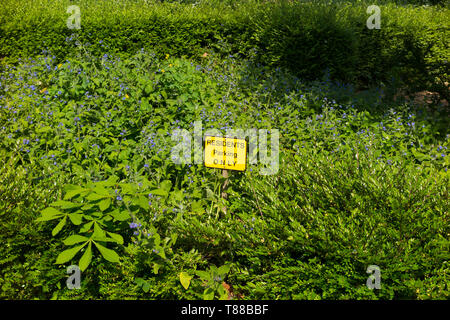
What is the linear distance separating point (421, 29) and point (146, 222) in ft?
21.0

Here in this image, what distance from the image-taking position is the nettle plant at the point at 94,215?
2131mm

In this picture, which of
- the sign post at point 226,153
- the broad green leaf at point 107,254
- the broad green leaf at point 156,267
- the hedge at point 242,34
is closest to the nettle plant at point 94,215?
the broad green leaf at point 107,254

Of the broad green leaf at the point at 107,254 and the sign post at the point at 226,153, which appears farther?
the sign post at the point at 226,153

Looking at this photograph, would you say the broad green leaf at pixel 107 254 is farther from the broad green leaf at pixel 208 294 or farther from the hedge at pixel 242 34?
the hedge at pixel 242 34

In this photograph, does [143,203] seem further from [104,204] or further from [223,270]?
[223,270]

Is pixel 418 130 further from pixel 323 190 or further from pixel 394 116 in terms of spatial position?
pixel 323 190

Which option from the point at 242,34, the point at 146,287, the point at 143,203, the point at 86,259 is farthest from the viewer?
the point at 242,34

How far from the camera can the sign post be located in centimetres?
258

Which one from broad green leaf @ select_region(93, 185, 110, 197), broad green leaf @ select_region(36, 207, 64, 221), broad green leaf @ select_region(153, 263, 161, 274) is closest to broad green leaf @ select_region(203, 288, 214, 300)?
broad green leaf @ select_region(153, 263, 161, 274)

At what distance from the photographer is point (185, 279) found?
7.30ft

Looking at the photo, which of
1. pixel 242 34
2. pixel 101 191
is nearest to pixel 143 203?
pixel 101 191

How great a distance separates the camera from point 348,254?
6.76 ft

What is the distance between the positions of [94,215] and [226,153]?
3.12 ft

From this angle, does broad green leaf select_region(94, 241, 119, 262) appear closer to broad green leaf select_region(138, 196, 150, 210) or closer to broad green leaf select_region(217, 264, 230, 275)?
broad green leaf select_region(138, 196, 150, 210)
